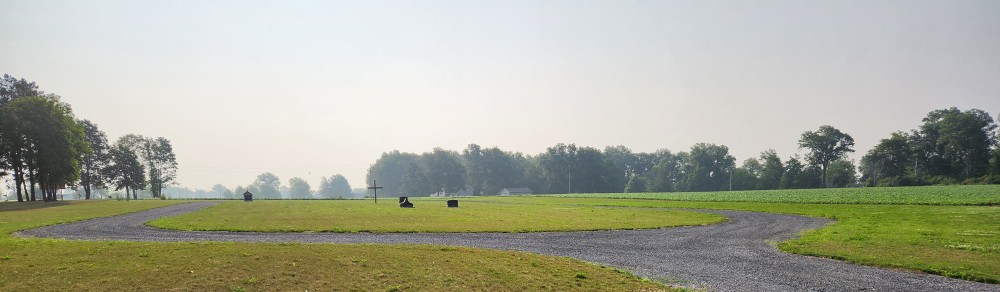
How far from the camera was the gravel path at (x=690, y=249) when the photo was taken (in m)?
15.1

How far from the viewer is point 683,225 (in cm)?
3453

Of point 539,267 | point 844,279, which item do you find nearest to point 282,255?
point 539,267

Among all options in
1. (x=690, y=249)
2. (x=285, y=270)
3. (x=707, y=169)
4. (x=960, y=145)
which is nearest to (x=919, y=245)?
(x=690, y=249)

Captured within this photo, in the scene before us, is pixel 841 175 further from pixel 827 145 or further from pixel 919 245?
pixel 919 245

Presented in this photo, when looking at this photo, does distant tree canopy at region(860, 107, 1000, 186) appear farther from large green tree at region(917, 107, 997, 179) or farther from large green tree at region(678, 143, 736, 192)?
large green tree at region(678, 143, 736, 192)

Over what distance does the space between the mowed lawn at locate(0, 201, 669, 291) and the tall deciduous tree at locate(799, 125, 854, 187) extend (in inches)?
6458

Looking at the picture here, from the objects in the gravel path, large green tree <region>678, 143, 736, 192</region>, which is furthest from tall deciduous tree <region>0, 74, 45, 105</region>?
large green tree <region>678, 143, 736, 192</region>

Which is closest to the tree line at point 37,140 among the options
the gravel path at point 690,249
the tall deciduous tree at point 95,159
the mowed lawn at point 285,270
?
the tall deciduous tree at point 95,159

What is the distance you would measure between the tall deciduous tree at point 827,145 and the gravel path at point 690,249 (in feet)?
457

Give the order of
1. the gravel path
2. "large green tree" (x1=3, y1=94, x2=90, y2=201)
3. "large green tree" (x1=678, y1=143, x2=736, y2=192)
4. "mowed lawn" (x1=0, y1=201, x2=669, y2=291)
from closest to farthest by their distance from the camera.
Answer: "mowed lawn" (x1=0, y1=201, x2=669, y2=291)
the gravel path
"large green tree" (x1=3, y1=94, x2=90, y2=201)
"large green tree" (x1=678, y1=143, x2=736, y2=192)

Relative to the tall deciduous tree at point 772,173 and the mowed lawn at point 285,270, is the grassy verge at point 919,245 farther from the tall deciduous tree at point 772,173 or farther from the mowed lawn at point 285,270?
the tall deciduous tree at point 772,173

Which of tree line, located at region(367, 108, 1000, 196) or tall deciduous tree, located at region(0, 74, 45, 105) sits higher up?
tall deciduous tree, located at region(0, 74, 45, 105)

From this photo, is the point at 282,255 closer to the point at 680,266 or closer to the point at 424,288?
the point at 424,288

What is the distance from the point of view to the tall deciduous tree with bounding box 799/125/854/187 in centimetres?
15512
